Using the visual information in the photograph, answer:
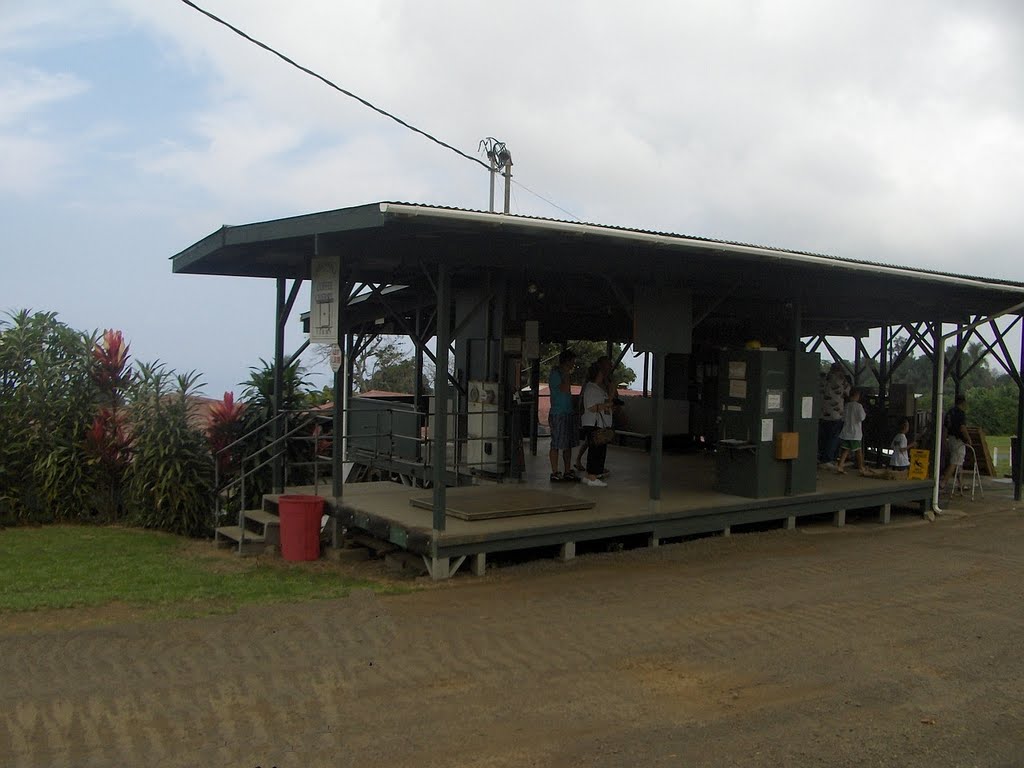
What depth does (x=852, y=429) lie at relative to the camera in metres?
12.7

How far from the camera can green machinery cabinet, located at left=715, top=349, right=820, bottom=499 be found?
1009cm

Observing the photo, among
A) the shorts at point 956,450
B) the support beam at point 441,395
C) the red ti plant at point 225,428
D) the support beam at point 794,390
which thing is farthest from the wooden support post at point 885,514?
the red ti plant at point 225,428

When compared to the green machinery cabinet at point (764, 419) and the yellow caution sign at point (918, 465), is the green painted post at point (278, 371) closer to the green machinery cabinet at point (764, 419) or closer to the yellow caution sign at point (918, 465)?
the green machinery cabinet at point (764, 419)

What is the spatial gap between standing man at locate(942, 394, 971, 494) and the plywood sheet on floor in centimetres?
771

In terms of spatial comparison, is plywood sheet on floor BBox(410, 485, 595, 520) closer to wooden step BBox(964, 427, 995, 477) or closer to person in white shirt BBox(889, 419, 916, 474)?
person in white shirt BBox(889, 419, 916, 474)

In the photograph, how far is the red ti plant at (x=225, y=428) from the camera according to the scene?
11.7 meters

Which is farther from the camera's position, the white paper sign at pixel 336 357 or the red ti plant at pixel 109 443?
the red ti plant at pixel 109 443

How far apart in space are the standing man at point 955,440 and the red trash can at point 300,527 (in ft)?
33.7

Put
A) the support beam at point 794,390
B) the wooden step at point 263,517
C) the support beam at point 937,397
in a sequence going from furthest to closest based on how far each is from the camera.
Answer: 1. the support beam at point 937,397
2. the support beam at point 794,390
3. the wooden step at point 263,517

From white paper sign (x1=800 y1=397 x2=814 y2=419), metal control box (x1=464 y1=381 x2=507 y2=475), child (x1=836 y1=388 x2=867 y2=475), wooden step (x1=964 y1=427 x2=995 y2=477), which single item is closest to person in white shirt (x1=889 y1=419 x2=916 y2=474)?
child (x1=836 y1=388 x2=867 y2=475)

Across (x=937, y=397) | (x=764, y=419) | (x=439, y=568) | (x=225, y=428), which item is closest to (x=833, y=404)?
(x=937, y=397)

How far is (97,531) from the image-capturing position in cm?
1097

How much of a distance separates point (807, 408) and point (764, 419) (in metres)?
0.78

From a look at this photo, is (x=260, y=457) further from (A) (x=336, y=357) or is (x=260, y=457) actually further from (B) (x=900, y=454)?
(B) (x=900, y=454)
